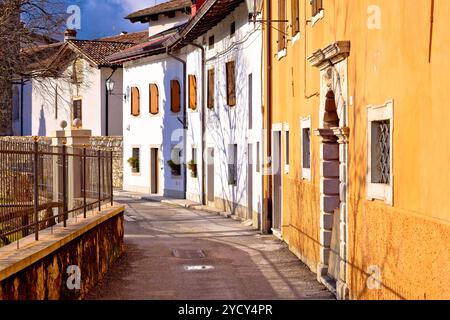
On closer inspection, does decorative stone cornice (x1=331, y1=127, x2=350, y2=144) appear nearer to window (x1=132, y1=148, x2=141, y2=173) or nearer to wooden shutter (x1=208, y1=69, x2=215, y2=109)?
wooden shutter (x1=208, y1=69, x2=215, y2=109)

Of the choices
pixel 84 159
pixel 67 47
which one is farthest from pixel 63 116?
pixel 84 159

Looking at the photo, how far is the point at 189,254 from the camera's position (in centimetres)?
1773

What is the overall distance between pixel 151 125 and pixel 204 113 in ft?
25.0

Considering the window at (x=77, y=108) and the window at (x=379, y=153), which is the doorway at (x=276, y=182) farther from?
the window at (x=77, y=108)

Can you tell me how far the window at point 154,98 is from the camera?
38250mm

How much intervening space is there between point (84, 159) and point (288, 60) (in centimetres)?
585

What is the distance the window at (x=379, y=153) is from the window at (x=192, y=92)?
23.4 metres

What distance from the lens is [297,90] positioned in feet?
55.3

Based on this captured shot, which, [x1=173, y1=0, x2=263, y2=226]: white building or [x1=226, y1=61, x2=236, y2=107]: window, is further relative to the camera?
[x1=226, y1=61, x2=236, y2=107]: window

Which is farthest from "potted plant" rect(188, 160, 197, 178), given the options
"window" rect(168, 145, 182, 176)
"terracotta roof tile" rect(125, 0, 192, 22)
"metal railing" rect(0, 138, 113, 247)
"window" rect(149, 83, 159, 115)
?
"metal railing" rect(0, 138, 113, 247)

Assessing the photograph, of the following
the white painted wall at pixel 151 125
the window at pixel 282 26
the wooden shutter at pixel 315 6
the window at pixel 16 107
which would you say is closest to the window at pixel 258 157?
the window at pixel 282 26

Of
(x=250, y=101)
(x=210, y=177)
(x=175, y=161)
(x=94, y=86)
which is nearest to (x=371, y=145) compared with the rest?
(x=250, y=101)

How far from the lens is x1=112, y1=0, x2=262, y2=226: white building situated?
24797 millimetres

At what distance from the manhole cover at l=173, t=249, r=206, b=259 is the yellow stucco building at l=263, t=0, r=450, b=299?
1.87m
